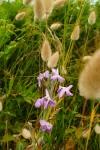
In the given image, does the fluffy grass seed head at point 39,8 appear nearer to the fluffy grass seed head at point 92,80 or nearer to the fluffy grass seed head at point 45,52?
the fluffy grass seed head at point 45,52

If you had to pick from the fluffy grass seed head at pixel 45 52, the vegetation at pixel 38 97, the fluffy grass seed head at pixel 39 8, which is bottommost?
the vegetation at pixel 38 97

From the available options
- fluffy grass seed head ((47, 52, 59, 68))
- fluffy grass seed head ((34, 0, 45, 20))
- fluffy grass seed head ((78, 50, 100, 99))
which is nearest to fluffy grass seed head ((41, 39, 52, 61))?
fluffy grass seed head ((47, 52, 59, 68))

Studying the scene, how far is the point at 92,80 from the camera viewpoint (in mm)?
737

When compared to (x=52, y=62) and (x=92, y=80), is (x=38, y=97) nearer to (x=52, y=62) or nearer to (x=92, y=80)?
(x=52, y=62)

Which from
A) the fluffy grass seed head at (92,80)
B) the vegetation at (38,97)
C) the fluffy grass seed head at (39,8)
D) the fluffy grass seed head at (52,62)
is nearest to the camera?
the fluffy grass seed head at (92,80)

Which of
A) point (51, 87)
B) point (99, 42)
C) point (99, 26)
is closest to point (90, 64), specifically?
point (99, 42)

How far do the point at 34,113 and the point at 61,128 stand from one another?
0.23 meters

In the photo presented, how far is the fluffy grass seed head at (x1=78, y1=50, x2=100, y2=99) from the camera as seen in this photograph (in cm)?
73

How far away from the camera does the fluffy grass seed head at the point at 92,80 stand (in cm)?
73

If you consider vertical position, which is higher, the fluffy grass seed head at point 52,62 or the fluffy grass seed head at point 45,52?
the fluffy grass seed head at point 45,52

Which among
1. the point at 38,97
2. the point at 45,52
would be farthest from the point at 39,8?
the point at 38,97

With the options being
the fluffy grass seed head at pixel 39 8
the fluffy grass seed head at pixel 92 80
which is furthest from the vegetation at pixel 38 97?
the fluffy grass seed head at pixel 92 80

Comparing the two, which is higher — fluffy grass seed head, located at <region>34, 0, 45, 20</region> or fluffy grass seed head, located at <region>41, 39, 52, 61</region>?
fluffy grass seed head, located at <region>34, 0, 45, 20</region>

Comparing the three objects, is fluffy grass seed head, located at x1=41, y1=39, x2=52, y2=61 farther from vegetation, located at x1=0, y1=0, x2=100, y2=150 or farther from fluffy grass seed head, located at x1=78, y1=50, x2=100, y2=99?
fluffy grass seed head, located at x1=78, y1=50, x2=100, y2=99
